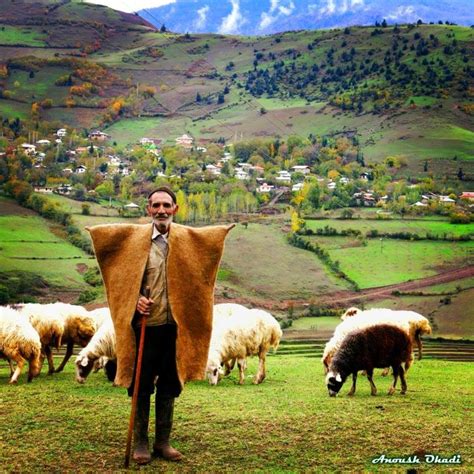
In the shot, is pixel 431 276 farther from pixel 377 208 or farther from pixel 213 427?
pixel 213 427

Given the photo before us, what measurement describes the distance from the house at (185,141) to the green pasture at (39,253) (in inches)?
1579

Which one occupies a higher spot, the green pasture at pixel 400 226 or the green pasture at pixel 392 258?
the green pasture at pixel 400 226

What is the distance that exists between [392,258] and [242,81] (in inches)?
2845

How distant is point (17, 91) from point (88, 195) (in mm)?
34044

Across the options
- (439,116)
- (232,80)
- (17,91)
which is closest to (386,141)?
(439,116)

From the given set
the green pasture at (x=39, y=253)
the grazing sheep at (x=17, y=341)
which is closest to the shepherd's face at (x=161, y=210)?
the grazing sheep at (x=17, y=341)

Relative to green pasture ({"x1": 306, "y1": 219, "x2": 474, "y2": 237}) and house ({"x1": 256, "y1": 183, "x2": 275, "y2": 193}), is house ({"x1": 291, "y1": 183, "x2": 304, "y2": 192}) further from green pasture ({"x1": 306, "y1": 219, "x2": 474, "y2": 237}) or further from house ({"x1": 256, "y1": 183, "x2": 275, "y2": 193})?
green pasture ({"x1": 306, "y1": 219, "x2": 474, "y2": 237})

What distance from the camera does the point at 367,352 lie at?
1309 cm

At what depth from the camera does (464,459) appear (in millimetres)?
7957

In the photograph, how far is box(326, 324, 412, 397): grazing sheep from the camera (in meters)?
13.1

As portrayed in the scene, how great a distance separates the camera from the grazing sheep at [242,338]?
50.8 ft

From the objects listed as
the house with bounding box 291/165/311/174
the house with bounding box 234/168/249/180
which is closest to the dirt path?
the house with bounding box 234/168/249/180

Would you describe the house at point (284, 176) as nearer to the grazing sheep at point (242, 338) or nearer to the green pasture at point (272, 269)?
the green pasture at point (272, 269)

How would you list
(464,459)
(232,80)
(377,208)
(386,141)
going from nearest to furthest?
(464,459)
(377,208)
(386,141)
(232,80)
